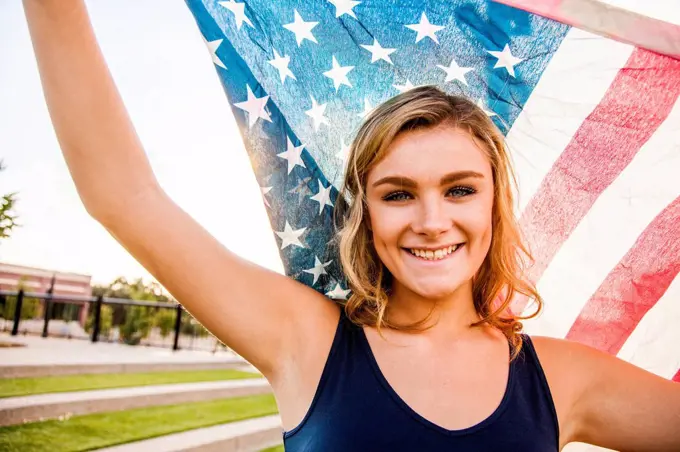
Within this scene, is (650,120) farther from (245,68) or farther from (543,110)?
(245,68)

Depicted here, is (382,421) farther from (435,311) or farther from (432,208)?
(432,208)

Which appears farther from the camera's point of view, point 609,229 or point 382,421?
point 609,229

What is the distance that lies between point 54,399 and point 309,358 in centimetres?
563

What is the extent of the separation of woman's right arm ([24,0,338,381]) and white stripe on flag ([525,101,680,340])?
949 mm

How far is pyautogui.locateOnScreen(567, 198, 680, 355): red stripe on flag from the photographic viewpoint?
1.99 m

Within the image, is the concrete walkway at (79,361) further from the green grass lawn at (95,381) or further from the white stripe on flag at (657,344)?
the white stripe on flag at (657,344)

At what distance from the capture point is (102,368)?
8500 millimetres

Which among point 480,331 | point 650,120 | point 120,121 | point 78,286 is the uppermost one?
point 650,120

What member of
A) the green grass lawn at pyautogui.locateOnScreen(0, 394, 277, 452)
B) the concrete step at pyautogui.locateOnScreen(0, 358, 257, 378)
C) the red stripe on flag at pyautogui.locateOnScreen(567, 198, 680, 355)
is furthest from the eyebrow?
the concrete step at pyautogui.locateOnScreen(0, 358, 257, 378)

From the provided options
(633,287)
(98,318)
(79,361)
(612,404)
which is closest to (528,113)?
(633,287)

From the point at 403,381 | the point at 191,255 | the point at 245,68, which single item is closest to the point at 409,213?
the point at 403,381

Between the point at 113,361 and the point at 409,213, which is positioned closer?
the point at 409,213

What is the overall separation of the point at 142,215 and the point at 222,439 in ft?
17.4

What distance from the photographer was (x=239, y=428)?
6809 millimetres
